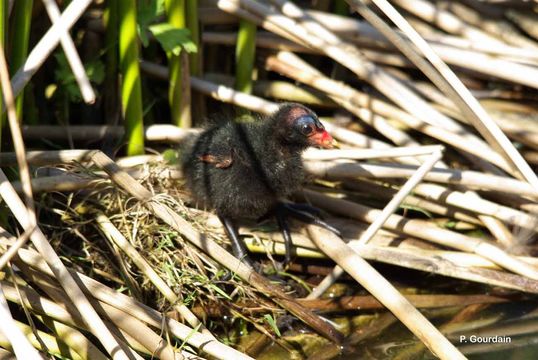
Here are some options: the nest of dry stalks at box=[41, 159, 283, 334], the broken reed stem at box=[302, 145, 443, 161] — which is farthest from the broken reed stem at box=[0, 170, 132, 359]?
the broken reed stem at box=[302, 145, 443, 161]

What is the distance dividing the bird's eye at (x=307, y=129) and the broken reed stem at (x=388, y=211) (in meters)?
0.44

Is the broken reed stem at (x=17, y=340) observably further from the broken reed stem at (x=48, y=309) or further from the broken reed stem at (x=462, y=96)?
the broken reed stem at (x=462, y=96)

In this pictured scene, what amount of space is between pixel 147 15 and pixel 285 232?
3.64 feet

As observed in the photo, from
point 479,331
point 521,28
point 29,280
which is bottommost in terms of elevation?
point 29,280

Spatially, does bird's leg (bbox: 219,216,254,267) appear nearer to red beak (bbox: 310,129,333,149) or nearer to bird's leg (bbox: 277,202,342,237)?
bird's leg (bbox: 277,202,342,237)

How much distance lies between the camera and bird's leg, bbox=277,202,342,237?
3680 millimetres

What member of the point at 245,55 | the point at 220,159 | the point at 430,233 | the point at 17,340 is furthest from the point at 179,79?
the point at 17,340

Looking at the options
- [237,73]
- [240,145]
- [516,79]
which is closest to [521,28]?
[516,79]

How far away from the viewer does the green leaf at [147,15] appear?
3.72 metres

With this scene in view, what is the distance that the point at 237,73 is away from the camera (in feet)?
14.0

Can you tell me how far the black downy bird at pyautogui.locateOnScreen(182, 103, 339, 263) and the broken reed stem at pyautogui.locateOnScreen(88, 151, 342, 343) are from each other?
213 millimetres

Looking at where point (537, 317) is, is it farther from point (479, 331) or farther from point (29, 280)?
point (29, 280)

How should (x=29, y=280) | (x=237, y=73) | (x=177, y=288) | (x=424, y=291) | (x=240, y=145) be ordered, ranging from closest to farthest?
(x=29, y=280) < (x=177, y=288) < (x=240, y=145) < (x=424, y=291) < (x=237, y=73)

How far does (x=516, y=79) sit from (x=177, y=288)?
177cm
